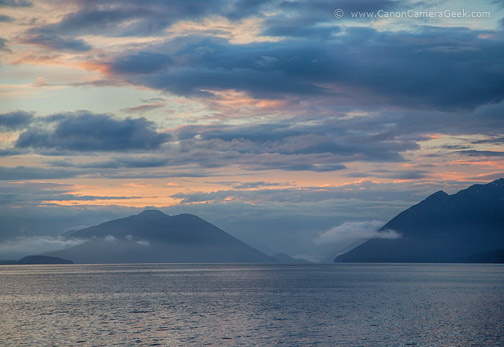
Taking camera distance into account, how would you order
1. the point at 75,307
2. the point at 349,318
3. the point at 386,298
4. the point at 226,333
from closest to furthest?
the point at 226,333 → the point at 349,318 → the point at 75,307 → the point at 386,298

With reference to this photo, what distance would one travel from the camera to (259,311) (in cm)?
10450

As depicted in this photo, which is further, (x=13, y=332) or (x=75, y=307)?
(x=75, y=307)

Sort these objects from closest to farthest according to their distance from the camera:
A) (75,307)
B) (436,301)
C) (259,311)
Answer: (259,311)
(75,307)
(436,301)

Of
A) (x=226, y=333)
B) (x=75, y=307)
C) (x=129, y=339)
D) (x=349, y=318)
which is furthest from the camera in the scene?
(x=75, y=307)

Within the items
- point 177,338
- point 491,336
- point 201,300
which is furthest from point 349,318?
point 201,300

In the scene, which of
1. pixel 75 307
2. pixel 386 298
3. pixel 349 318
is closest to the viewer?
pixel 349 318

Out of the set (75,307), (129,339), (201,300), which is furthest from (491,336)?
(75,307)

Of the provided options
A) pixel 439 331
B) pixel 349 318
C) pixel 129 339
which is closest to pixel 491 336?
pixel 439 331

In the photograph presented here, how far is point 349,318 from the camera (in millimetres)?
92062

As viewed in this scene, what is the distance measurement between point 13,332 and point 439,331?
62.4m

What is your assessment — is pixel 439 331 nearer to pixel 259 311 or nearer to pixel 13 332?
pixel 259 311

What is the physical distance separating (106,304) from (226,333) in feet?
181

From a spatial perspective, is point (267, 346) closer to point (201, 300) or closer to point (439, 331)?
point (439, 331)

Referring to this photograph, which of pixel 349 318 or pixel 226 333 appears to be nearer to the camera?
pixel 226 333
